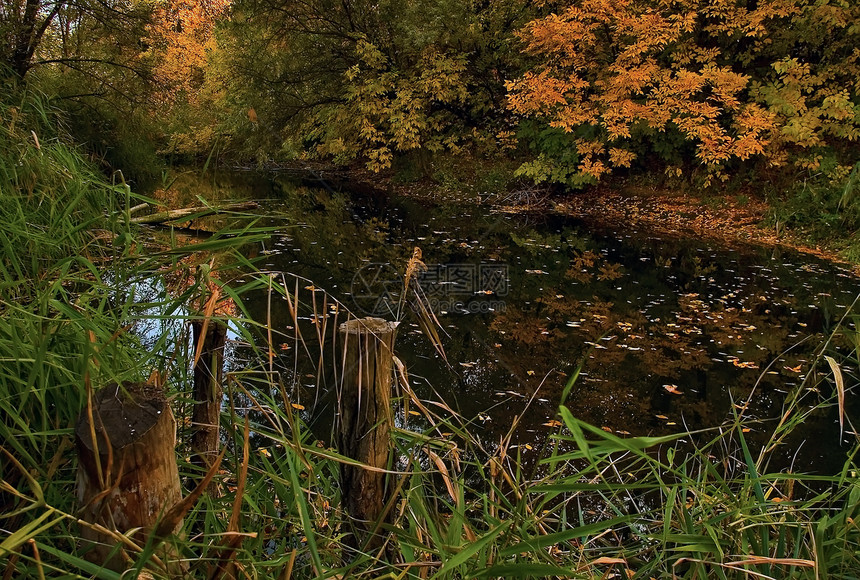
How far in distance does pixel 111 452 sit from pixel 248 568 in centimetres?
56

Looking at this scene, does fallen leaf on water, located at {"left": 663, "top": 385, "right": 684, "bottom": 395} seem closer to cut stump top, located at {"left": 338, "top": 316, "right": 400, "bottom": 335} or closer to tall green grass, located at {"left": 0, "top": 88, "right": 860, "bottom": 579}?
tall green grass, located at {"left": 0, "top": 88, "right": 860, "bottom": 579}

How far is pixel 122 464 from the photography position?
104 centimetres

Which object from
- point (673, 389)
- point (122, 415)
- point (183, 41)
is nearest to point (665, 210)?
point (673, 389)

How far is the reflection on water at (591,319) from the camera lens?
402 centimetres

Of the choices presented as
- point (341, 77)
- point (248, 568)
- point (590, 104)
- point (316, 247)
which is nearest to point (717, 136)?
point (590, 104)

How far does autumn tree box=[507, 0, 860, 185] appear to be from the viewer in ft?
32.3

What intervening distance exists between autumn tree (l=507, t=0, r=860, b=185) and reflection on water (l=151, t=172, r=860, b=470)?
2.45 m

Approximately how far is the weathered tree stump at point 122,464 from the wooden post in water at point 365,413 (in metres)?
0.53

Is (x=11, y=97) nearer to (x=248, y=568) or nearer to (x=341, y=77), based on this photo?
(x=248, y=568)

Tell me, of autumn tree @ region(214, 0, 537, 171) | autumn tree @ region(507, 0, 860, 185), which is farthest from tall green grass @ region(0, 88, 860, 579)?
autumn tree @ region(214, 0, 537, 171)

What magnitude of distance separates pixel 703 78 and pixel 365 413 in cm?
1065

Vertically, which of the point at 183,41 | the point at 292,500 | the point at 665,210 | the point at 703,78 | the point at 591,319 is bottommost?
the point at 591,319

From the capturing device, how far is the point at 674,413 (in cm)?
399

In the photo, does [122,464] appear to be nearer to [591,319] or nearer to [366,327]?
[366,327]
